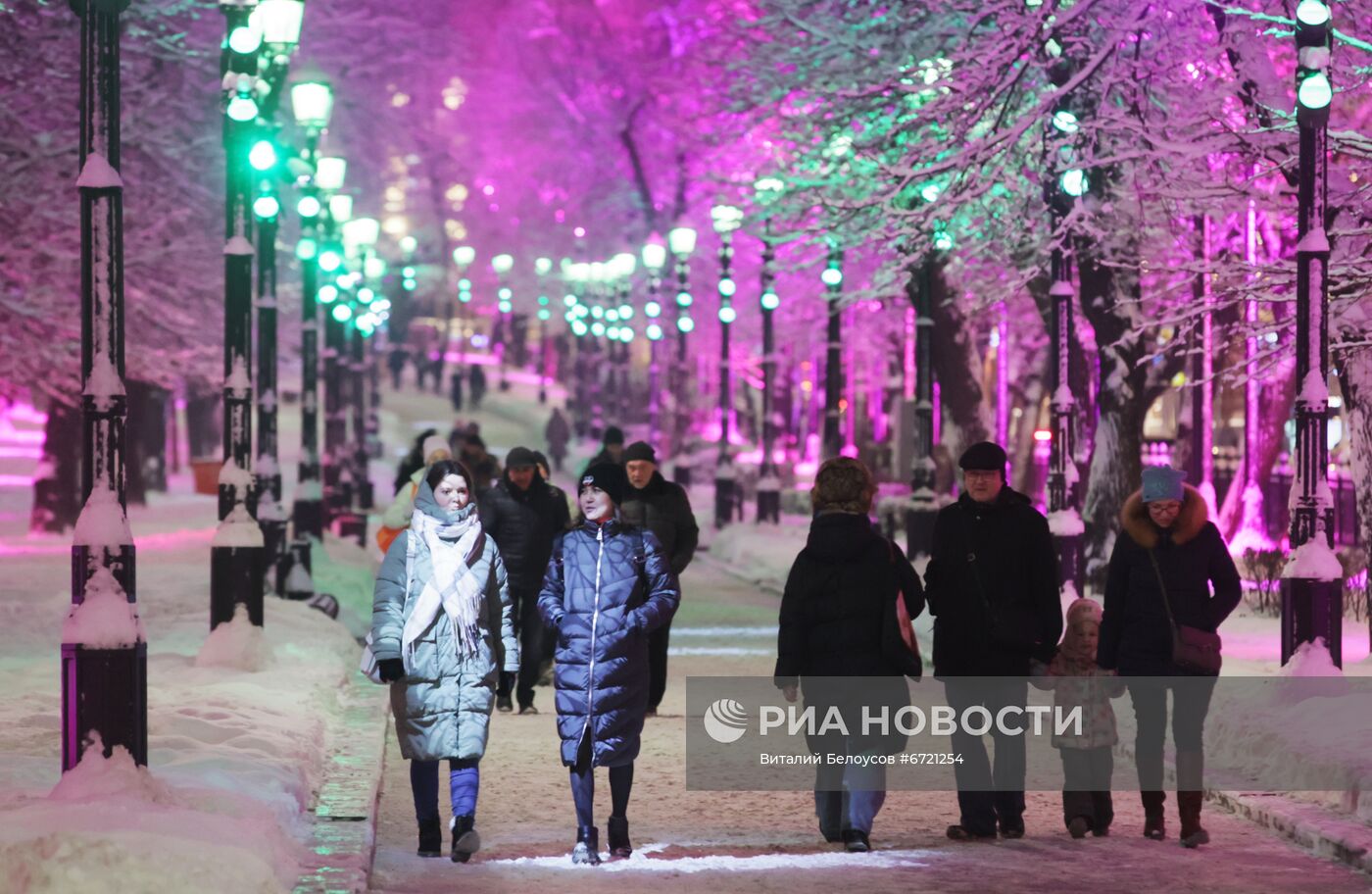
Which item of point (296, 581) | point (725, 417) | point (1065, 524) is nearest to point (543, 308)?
point (725, 417)

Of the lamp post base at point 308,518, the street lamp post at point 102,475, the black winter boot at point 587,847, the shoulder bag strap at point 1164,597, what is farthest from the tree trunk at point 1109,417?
the street lamp post at point 102,475

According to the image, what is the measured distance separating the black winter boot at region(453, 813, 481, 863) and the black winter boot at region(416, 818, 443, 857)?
13cm

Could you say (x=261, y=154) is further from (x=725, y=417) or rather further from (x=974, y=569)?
(x=725, y=417)

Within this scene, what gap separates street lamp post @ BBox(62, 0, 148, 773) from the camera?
982cm

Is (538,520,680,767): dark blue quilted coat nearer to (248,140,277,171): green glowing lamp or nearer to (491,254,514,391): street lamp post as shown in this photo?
(248,140,277,171): green glowing lamp

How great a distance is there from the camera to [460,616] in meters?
9.88

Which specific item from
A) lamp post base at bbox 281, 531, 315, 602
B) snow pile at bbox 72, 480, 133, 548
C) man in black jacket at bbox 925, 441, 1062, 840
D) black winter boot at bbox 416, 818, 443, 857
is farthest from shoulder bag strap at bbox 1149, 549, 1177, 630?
lamp post base at bbox 281, 531, 315, 602

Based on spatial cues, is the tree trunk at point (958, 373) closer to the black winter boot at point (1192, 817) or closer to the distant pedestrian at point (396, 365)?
the black winter boot at point (1192, 817)

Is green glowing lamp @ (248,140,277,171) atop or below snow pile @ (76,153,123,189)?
atop

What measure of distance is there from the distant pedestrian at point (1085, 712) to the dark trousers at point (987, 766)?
19 centimetres

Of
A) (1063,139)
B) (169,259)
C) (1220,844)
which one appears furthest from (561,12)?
(1220,844)

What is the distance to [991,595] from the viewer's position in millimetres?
10250

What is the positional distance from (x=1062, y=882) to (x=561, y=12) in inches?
2556

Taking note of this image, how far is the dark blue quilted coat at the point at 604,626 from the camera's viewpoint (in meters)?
9.97
